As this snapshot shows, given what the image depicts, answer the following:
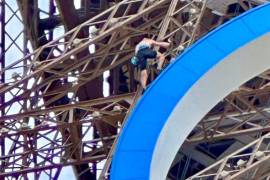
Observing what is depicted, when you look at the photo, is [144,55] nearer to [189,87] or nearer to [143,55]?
[143,55]

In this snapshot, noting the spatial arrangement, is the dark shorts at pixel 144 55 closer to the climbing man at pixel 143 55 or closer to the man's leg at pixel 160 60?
the climbing man at pixel 143 55

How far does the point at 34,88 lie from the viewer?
1243 inches

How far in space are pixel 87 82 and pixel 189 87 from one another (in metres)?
8.57

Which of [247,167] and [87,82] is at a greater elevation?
[87,82]

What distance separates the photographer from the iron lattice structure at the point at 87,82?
102ft

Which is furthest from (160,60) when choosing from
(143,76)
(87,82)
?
(87,82)

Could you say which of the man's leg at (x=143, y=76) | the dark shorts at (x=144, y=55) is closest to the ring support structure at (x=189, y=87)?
the dark shorts at (x=144, y=55)

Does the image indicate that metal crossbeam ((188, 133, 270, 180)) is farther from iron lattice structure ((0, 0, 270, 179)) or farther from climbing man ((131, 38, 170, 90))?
climbing man ((131, 38, 170, 90))

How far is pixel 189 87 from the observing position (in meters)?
26.8

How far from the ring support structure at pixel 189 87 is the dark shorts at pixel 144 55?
1.51 meters

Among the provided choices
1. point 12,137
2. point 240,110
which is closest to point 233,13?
point 240,110

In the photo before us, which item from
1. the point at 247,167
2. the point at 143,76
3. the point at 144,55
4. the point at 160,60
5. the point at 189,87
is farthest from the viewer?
the point at 247,167

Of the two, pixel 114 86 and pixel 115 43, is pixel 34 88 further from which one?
pixel 114 86

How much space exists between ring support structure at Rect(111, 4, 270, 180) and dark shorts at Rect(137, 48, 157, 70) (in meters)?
1.51
